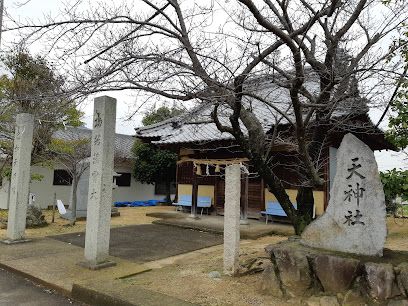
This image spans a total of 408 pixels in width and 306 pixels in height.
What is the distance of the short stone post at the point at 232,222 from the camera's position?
5855 mm

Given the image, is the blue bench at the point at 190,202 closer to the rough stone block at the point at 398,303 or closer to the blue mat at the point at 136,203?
the blue mat at the point at 136,203

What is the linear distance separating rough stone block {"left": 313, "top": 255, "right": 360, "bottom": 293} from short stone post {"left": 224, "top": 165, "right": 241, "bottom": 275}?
1612mm

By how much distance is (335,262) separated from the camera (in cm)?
445

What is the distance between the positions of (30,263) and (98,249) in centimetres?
155

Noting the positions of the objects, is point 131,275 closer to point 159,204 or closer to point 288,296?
point 288,296

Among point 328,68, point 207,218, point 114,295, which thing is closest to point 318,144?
point 328,68

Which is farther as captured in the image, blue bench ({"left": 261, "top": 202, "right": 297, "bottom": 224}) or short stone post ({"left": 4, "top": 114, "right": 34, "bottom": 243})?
blue bench ({"left": 261, "top": 202, "right": 297, "bottom": 224})

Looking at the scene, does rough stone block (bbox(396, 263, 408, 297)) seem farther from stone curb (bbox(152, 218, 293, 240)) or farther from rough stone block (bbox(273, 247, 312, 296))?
stone curb (bbox(152, 218, 293, 240))

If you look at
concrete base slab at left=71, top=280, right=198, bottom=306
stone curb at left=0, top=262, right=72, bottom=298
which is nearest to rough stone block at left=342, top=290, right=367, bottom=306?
concrete base slab at left=71, top=280, right=198, bottom=306

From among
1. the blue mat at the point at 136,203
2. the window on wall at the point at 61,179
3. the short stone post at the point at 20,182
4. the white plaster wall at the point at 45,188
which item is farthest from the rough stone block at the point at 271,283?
the blue mat at the point at 136,203

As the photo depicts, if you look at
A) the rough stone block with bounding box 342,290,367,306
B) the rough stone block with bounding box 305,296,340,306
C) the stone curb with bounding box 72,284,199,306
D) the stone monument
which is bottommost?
the stone curb with bounding box 72,284,199,306

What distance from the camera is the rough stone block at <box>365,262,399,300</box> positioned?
4121mm

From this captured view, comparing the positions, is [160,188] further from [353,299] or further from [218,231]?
[353,299]

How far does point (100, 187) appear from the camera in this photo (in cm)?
630
